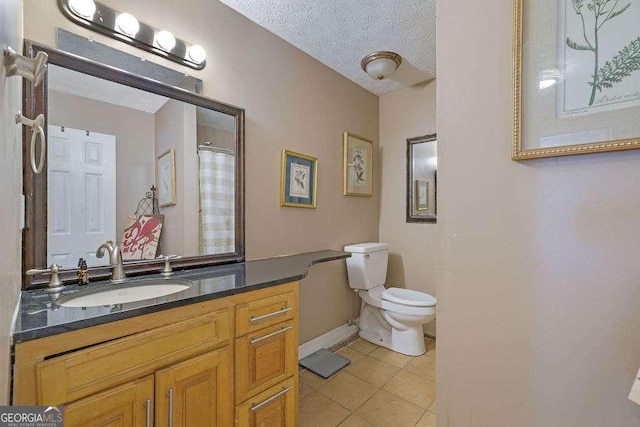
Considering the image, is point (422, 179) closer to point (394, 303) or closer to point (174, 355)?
point (394, 303)

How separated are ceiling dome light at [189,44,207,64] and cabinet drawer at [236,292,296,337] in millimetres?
1376

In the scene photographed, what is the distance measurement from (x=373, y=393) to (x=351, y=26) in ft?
8.09

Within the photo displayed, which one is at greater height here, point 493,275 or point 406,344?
point 493,275

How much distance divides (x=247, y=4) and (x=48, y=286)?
5.94ft

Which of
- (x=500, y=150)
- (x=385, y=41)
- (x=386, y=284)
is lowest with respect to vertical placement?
(x=386, y=284)

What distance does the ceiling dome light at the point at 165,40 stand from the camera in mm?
1461

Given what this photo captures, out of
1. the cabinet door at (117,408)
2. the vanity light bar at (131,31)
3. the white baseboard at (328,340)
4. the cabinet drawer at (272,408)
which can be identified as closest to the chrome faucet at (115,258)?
the cabinet door at (117,408)

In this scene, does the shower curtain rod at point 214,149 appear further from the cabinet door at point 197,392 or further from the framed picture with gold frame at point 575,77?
the framed picture with gold frame at point 575,77

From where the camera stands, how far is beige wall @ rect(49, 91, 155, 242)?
1254 millimetres

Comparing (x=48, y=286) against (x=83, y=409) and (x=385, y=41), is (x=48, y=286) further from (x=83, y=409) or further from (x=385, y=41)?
(x=385, y=41)

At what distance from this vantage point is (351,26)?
1.90m

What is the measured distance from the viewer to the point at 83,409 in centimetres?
82

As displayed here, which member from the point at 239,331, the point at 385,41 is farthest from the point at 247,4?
the point at 239,331

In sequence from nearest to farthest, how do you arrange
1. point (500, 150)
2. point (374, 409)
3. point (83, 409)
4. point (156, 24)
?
1. point (500, 150)
2. point (83, 409)
3. point (156, 24)
4. point (374, 409)
